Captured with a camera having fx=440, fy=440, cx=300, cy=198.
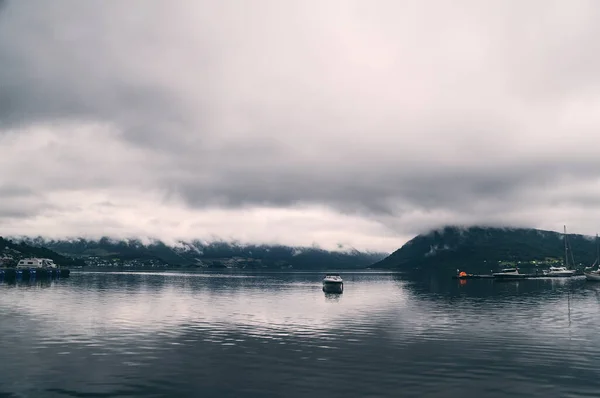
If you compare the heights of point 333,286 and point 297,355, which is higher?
point 297,355

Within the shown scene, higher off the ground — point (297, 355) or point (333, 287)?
point (297, 355)

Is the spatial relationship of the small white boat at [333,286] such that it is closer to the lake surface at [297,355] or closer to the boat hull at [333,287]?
the boat hull at [333,287]

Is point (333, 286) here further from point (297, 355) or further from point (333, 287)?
point (297, 355)

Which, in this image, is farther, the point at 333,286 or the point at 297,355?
the point at 333,286

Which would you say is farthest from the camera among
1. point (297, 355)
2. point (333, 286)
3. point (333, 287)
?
point (333, 286)

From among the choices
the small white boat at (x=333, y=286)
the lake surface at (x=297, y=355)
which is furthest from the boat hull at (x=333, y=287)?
the lake surface at (x=297, y=355)

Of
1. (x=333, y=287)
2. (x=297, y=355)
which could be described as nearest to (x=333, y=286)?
(x=333, y=287)

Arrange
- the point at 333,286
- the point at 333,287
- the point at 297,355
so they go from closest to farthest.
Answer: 1. the point at 297,355
2. the point at 333,287
3. the point at 333,286

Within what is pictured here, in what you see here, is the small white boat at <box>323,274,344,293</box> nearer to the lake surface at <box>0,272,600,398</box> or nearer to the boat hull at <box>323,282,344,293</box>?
the boat hull at <box>323,282,344,293</box>

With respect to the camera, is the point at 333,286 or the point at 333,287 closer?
the point at 333,287

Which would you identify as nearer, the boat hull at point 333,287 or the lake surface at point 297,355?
the lake surface at point 297,355

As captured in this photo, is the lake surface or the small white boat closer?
the lake surface

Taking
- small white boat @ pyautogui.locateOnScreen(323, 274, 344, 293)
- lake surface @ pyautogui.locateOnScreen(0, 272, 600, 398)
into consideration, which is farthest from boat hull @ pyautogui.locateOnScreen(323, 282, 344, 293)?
lake surface @ pyautogui.locateOnScreen(0, 272, 600, 398)

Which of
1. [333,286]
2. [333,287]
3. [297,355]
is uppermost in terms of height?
[297,355]
